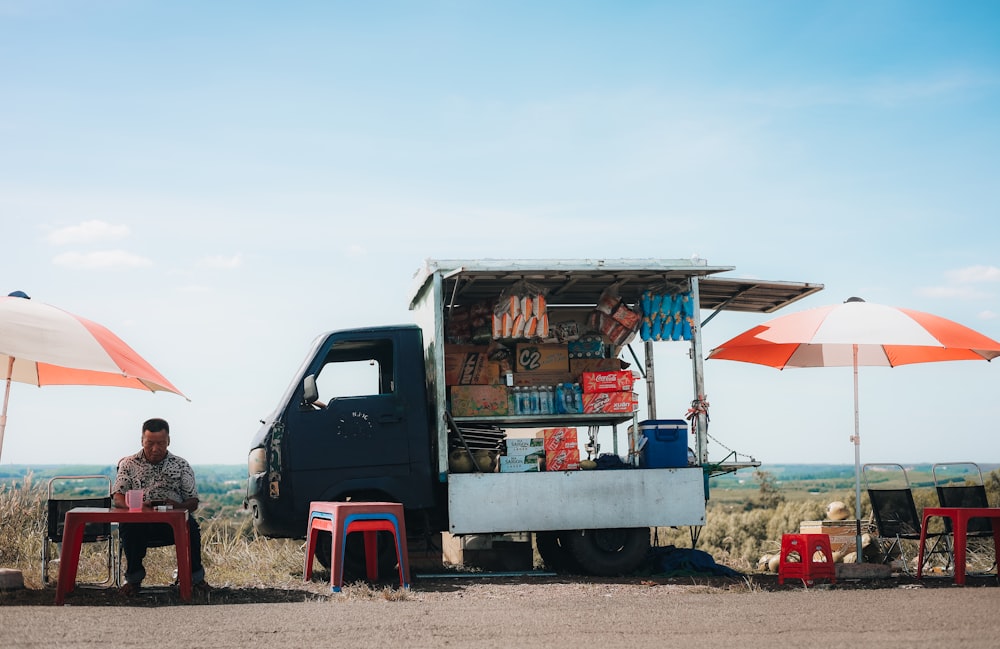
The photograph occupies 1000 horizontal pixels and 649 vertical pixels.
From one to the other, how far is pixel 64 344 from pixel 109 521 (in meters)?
1.33

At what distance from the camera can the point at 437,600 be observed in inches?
330

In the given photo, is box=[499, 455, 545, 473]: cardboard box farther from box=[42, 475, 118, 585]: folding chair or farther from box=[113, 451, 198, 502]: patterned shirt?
box=[42, 475, 118, 585]: folding chair

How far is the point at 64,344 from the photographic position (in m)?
8.05

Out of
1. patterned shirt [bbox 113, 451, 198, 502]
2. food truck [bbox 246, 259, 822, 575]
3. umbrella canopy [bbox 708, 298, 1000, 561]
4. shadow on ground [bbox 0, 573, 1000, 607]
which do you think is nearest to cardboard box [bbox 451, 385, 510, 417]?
food truck [bbox 246, 259, 822, 575]

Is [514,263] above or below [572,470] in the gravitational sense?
above

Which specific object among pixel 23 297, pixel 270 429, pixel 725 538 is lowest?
pixel 725 538

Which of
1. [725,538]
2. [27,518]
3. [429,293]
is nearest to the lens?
[429,293]

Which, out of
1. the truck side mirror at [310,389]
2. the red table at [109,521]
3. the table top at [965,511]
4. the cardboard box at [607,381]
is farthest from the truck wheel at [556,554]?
the red table at [109,521]

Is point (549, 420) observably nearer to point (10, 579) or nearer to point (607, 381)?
point (607, 381)

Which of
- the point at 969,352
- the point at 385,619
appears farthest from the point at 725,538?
the point at 385,619

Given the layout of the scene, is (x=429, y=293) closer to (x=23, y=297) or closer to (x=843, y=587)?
(x=23, y=297)

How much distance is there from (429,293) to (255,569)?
135 inches

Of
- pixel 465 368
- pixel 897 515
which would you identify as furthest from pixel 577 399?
pixel 897 515

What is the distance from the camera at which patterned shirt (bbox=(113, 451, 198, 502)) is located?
888cm
